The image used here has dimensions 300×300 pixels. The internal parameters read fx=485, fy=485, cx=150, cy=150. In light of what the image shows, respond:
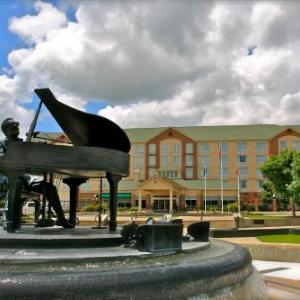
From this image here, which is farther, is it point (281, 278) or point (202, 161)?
point (202, 161)

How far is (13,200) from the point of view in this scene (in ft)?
27.9

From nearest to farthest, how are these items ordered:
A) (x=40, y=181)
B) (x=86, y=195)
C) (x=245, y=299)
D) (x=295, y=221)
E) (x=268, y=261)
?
1. (x=245, y=299)
2. (x=40, y=181)
3. (x=268, y=261)
4. (x=295, y=221)
5. (x=86, y=195)

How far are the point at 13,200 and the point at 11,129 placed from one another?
157 cm

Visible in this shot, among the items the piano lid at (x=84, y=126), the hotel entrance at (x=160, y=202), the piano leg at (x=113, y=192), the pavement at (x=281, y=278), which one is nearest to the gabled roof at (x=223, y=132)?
the hotel entrance at (x=160, y=202)

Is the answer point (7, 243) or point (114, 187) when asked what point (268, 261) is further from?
point (7, 243)

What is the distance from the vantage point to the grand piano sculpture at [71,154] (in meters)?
8.38

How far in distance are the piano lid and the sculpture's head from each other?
2.38 ft

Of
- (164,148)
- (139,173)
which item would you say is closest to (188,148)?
(164,148)

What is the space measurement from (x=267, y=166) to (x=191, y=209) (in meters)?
26.8

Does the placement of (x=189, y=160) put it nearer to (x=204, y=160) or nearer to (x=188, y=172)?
(x=188, y=172)

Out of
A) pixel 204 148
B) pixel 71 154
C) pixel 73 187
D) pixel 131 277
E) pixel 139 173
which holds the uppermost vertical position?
pixel 204 148

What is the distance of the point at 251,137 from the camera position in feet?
308

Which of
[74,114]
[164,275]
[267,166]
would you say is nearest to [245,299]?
[164,275]

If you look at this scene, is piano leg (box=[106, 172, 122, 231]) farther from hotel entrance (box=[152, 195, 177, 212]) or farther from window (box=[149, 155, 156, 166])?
window (box=[149, 155, 156, 166])
